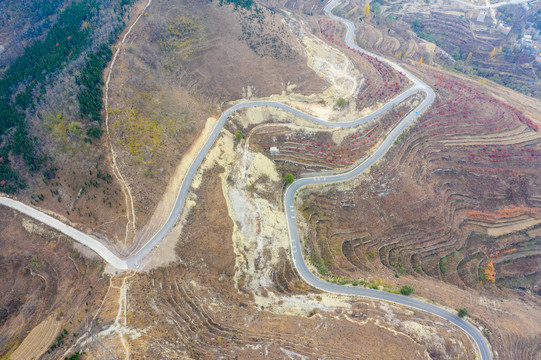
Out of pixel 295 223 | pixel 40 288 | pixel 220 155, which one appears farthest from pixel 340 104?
pixel 40 288

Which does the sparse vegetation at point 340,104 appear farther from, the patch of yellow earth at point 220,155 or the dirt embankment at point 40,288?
the dirt embankment at point 40,288

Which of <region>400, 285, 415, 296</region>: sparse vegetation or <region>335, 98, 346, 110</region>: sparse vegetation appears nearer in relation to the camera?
<region>400, 285, 415, 296</region>: sparse vegetation

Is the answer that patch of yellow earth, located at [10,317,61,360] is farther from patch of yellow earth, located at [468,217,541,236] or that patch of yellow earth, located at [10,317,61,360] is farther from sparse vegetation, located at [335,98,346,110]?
patch of yellow earth, located at [468,217,541,236]

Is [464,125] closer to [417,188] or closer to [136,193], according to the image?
[417,188]

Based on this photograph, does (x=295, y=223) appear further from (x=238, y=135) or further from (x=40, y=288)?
(x=40, y=288)

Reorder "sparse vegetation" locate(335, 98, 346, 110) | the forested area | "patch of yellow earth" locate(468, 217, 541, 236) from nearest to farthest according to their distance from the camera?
the forested area
"patch of yellow earth" locate(468, 217, 541, 236)
"sparse vegetation" locate(335, 98, 346, 110)

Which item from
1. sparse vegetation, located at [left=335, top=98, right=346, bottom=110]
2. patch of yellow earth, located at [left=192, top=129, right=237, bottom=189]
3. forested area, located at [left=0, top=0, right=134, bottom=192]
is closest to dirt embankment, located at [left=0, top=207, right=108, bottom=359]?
forested area, located at [left=0, top=0, right=134, bottom=192]
